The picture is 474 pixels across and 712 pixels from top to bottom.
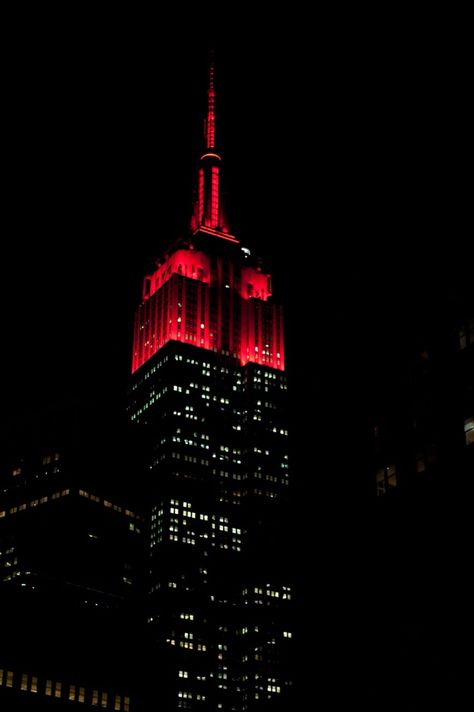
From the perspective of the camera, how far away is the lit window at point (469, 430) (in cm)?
7581

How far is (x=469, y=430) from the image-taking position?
7606 cm

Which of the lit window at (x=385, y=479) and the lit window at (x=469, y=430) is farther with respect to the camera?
the lit window at (x=385, y=479)

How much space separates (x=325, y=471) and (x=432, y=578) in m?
17.7

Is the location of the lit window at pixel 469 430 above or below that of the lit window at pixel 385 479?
above

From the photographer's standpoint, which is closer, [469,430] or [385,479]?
[469,430]

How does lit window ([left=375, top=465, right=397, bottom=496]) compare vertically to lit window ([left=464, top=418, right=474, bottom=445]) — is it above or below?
below

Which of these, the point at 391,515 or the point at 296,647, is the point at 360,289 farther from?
the point at 296,647

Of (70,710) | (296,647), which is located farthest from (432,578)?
(70,710)

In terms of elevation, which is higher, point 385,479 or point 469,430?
point 469,430

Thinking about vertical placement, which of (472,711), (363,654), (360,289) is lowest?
(472,711)

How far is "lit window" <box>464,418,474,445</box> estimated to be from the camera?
75.8 metres

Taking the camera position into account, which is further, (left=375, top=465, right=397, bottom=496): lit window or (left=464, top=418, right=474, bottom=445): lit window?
(left=375, top=465, right=397, bottom=496): lit window

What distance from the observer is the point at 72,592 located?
7559 inches

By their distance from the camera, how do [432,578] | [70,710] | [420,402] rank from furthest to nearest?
[70,710], [420,402], [432,578]
